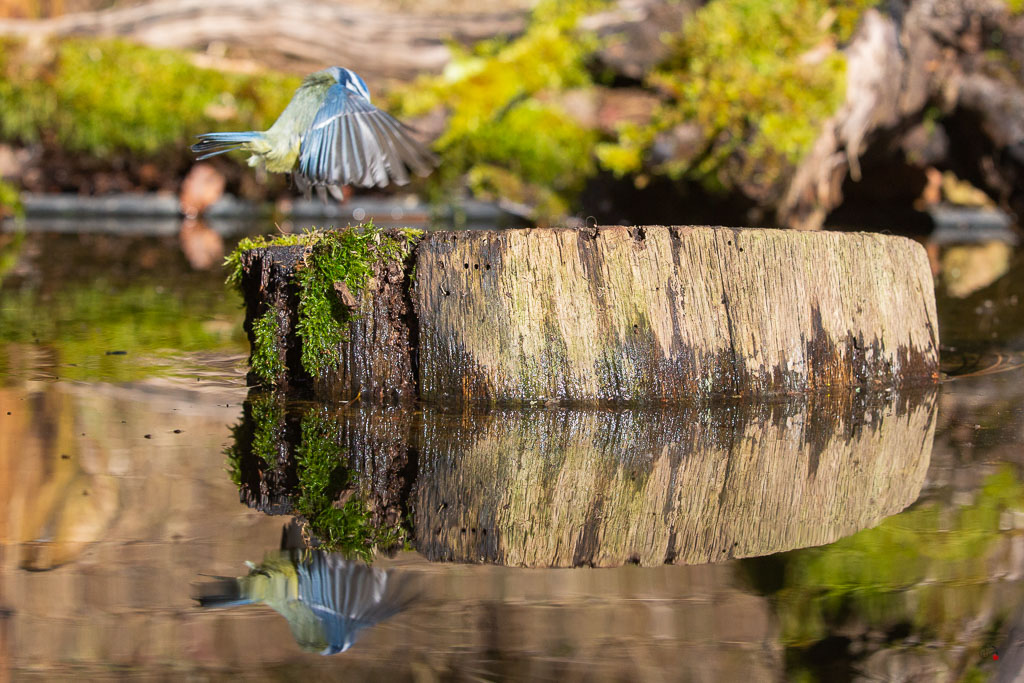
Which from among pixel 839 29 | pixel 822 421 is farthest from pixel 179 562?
pixel 839 29

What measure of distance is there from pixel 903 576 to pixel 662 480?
772mm

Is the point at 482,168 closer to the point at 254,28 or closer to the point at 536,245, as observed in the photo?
the point at 254,28

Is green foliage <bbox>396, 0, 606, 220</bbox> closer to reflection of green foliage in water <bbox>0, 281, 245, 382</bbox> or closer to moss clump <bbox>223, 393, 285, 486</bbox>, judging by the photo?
reflection of green foliage in water <bbox>0, 281, 245, 382</bbox>

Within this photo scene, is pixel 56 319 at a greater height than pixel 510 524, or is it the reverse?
pixel 56 319

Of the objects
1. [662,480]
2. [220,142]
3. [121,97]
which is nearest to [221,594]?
[662,480]

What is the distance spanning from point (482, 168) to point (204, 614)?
7865mm

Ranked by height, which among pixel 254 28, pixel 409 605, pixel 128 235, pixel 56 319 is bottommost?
pixel 409 605

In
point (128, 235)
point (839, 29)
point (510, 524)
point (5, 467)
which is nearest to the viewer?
point (510, 524)

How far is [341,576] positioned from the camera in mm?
2156

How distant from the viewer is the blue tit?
3.59 metres

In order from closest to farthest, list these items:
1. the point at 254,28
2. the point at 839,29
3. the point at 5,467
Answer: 1. the point at 5,467
2. the point at 839,29
3. the point at 254,28

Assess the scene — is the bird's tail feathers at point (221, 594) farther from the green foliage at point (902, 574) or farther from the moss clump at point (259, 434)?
the green foliage at point (902, 574)

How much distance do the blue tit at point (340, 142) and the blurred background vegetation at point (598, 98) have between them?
4.05 meters

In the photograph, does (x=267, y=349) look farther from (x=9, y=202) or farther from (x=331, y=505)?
(x=9, y=202)
